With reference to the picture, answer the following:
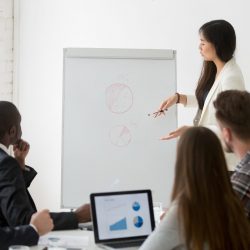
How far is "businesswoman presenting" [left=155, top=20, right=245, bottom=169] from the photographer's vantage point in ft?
8.45

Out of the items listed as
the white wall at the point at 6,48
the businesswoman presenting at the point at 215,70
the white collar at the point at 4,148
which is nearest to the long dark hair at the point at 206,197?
the white collar at the point at 4,148

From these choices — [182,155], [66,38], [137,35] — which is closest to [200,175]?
[182,155]

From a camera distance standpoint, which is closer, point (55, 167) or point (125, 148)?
point (125, 148)

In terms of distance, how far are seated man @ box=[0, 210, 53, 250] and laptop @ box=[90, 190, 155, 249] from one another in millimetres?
197

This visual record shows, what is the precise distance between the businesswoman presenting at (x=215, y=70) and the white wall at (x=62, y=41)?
56cm

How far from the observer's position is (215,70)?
277cm

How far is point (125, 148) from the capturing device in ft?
9.66

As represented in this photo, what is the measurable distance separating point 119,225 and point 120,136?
3.40 feet

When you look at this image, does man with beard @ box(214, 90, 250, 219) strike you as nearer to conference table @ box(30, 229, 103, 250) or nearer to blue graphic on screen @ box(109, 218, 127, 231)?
blue graphic on screen @ box(109, 218, 127, 231)

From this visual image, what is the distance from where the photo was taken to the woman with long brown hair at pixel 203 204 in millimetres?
1394

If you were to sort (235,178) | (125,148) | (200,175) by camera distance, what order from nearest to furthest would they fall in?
(200,175), (235,178), (125,148)

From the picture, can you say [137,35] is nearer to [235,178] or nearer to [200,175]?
[235,178]

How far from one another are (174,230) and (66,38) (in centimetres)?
248

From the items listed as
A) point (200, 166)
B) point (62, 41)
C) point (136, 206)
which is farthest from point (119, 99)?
point (200, 166)
